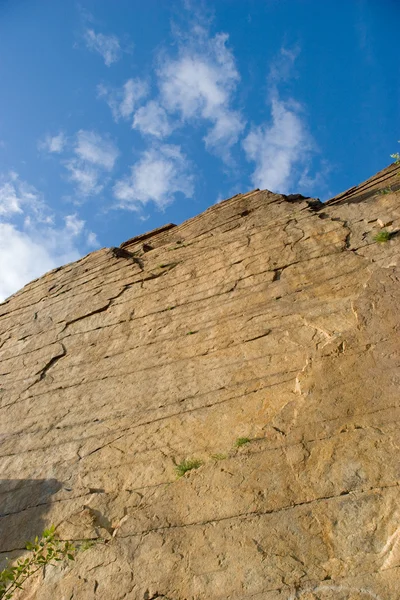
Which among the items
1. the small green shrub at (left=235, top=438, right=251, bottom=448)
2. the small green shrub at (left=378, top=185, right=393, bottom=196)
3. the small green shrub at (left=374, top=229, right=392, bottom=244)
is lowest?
the small green shrub at (left=235, top=438, right=251, bottom=448)

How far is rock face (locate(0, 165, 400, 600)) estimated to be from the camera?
3.80 metres

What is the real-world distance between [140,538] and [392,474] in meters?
2.20

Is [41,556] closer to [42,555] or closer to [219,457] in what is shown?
[42,555]

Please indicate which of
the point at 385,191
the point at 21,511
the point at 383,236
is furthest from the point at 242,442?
the point at 385,191

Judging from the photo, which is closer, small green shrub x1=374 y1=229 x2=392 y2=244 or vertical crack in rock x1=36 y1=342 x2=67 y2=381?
small green shrub x1=374 y1=229 x2=392 y2=244

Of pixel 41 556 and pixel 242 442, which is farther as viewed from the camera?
pixel 242 442

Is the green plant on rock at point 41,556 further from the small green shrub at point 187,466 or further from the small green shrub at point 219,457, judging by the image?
the small green shrub at point 219,457

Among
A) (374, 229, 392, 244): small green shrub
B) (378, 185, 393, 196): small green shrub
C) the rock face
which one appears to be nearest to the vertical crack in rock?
the rock face

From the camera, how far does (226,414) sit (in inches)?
200

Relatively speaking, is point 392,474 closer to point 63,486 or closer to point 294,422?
point 294,422

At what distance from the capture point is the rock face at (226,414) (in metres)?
3.80

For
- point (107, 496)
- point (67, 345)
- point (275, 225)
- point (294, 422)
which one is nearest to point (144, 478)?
point (107, 496)

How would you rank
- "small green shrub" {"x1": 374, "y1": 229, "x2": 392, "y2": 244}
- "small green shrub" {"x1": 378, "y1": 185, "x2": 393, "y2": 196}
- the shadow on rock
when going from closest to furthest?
the shadow on rock → "small green shrub" {"x1": 374, "y1": 229, "x2": 392, "y2": 244} → "small green shrub" {"x1": 378, "y1": 185, "x2": 393, "y2": 196}

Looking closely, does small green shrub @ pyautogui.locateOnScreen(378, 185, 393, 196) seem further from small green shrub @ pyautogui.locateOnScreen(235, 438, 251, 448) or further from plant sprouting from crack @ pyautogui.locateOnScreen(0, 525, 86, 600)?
plant sprouting from crack @ pyautogui.locateOnScreen(0, 525, 86, 600)
